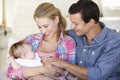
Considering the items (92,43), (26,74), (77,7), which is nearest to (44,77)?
(26,74)

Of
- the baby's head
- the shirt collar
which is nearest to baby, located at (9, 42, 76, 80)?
the baby's head

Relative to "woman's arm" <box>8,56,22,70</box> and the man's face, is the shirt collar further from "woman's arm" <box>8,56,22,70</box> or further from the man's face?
"woman's arm" <box>8,56,22,70</box>

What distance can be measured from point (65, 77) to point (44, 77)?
19 cm

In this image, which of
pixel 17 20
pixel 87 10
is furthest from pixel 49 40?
pixel 17 20

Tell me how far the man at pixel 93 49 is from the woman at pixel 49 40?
92mm

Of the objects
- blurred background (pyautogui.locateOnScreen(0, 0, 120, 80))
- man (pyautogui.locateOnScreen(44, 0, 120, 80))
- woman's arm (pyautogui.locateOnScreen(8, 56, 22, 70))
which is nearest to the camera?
man (pyautogui.locateOnScreen(44, 0, 120, 80))

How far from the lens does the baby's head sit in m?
1.77

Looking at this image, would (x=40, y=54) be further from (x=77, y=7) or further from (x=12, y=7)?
(x=12, y=7)

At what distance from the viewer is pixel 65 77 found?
5.88ft

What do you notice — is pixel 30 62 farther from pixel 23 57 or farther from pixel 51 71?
pixel 51 71

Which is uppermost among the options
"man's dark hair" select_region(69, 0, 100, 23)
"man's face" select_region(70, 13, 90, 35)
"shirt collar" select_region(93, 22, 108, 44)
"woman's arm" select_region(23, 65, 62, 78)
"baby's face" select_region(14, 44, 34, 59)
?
"man's dark hair" select_region(69, 0, 100, 23)

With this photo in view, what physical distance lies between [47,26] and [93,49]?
1.21ft

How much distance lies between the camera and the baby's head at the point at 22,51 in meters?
1.77

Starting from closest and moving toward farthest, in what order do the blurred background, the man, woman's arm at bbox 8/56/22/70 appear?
the man < woman's arm at bbox 8/56/22/70 < the blurred background
